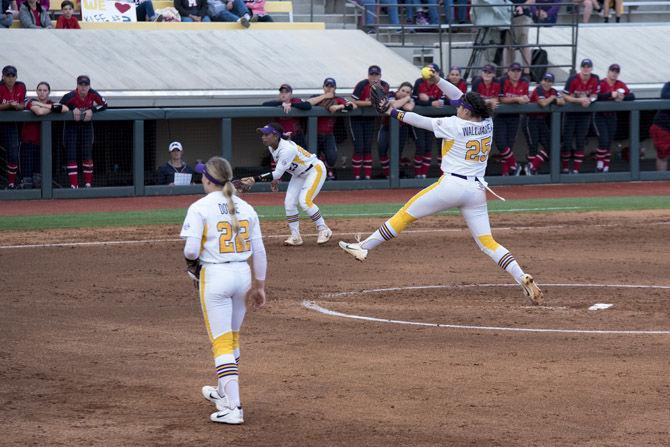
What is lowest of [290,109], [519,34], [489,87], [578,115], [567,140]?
[567,140]

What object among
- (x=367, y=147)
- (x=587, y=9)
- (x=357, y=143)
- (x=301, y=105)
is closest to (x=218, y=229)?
(x=301, y=105)

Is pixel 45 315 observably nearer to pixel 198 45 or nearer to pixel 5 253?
pixel 5 253

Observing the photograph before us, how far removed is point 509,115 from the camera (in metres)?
22.7

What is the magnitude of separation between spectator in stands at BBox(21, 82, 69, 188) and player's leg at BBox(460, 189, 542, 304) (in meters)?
9.94

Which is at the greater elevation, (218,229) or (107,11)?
(107,11)

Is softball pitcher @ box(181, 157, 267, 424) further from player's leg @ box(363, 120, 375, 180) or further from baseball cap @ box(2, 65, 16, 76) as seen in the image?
player's leg @ box(363, 120, 375, 180)

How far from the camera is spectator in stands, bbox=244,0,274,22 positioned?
25.4 metres

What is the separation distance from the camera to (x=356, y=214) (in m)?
19.1

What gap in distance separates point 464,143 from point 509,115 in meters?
11.3

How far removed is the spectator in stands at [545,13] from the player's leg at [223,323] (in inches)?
779

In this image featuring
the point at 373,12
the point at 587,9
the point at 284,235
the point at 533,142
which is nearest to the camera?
the point at 284,235

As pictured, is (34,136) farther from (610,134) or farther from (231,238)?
(231,238)

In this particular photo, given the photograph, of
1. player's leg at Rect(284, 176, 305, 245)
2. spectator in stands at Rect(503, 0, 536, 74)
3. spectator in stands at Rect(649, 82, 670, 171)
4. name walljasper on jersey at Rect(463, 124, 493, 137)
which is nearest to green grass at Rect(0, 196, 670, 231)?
spectator in stands at Rect(649, 82, 670, 171)

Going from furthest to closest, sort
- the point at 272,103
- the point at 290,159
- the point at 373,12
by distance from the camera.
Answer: the point at 373,12
the point at 272,103
the point at 290,159
